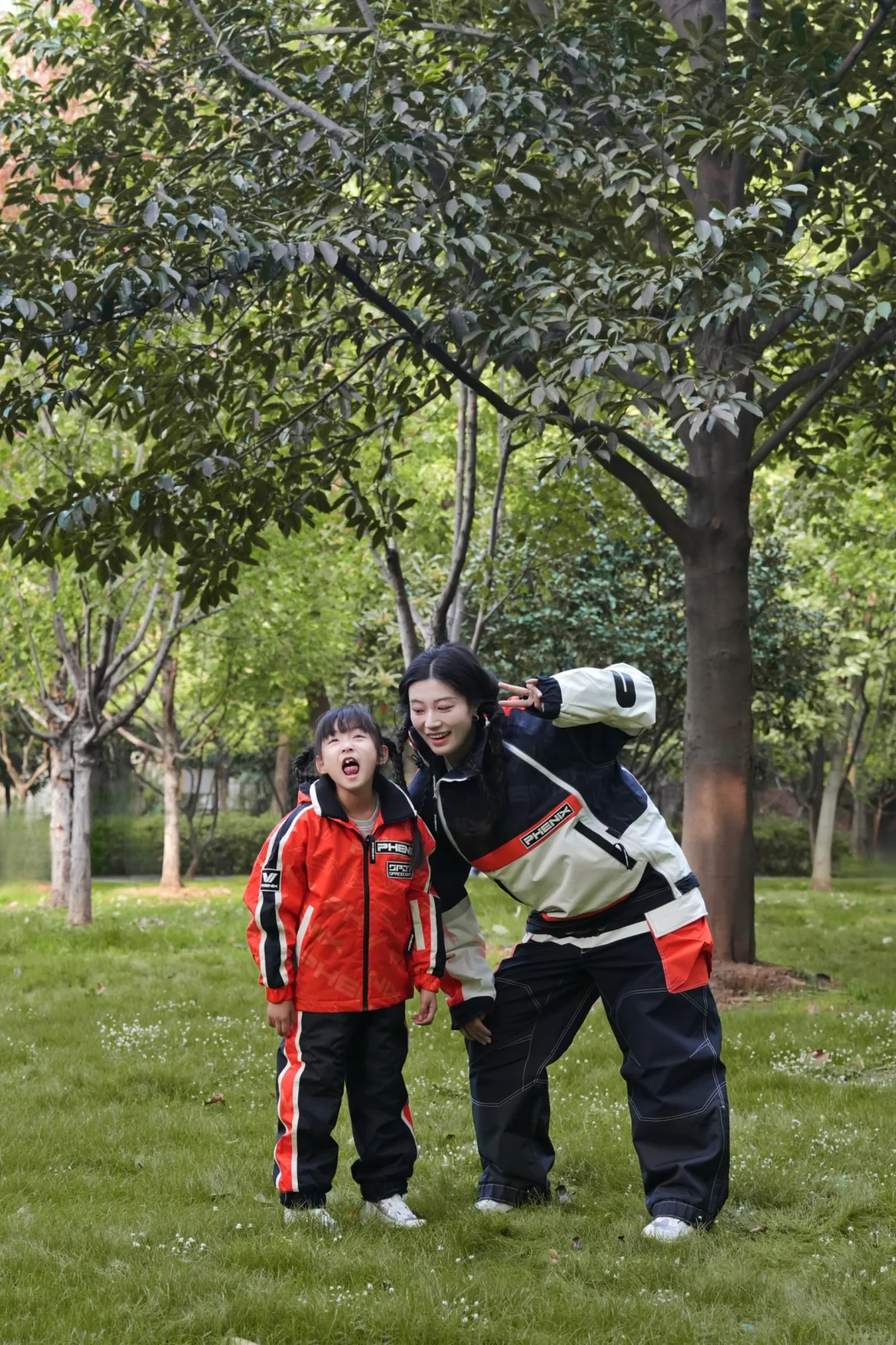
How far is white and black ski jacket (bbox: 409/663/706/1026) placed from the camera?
13.4 ft

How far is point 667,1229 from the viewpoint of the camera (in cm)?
389

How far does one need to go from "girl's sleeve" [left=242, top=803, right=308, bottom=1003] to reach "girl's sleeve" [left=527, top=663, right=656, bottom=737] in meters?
0.93

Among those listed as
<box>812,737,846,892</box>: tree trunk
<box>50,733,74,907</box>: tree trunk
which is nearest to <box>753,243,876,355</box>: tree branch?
<box>50,733,74,907</box>: tree trunk

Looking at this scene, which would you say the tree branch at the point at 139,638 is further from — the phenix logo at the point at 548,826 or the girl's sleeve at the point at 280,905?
the phenix logo at the point at 548,826

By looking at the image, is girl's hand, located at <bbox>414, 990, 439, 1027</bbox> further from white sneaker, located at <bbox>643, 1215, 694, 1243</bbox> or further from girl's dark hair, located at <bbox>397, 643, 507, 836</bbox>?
white sneaker, located at <bbox>643, 1215, 694, 1243</bbox>

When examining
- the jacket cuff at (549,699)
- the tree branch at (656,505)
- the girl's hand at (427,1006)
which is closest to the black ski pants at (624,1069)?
the girl's hand at (427,1006)

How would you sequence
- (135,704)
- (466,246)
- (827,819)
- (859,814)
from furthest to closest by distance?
(859,814) < (827,819) < (135,704) < (466,246)

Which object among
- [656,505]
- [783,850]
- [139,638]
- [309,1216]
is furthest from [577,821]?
[783,850]

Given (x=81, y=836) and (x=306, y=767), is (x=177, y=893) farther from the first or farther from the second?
(x=306, y=767)

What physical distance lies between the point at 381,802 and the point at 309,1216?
4.39 feet

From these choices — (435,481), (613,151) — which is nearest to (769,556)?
(435,481)

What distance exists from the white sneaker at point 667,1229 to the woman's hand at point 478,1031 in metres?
0.80

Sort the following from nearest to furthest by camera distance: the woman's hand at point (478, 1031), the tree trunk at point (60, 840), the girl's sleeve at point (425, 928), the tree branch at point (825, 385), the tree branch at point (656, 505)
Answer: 1. the girl's sleeve at point (425, 928)
2. the woman's hand at point (478, 1031)
3. the tree branch at point (825, 385)
4. the tree branch at point (656, 505)
5. the tree trunk at point (60, 840)

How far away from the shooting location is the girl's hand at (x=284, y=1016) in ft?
13.7
